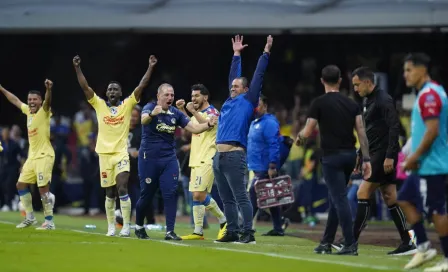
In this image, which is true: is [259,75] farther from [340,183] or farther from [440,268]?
[440,268]

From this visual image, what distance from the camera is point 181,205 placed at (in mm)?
28656

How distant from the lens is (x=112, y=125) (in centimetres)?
1755

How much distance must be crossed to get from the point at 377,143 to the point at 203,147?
394 cm

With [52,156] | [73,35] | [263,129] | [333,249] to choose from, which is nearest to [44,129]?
[52,156]

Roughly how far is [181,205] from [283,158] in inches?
336

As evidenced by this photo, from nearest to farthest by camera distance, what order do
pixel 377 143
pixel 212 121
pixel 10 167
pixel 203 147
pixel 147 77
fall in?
pixel 377 143, pixel 212 121, pixel 147 77, pixel 203 147, pixel 10 167

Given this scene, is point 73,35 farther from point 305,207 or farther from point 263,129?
point 263,129

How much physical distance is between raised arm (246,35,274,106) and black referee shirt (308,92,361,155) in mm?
2092

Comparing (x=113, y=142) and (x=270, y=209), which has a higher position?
(x=113, y=142)

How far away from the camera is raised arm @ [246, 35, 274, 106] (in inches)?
604

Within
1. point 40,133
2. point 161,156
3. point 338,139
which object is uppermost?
point 40,133

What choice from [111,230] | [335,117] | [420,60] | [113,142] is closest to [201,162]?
[113,142]

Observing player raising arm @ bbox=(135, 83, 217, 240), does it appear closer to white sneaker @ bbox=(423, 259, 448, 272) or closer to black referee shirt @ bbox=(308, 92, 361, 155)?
black referee shirt @ bbox=(308, 92, 361, 155)

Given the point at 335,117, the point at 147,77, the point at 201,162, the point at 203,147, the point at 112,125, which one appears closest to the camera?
the point at 335,117
